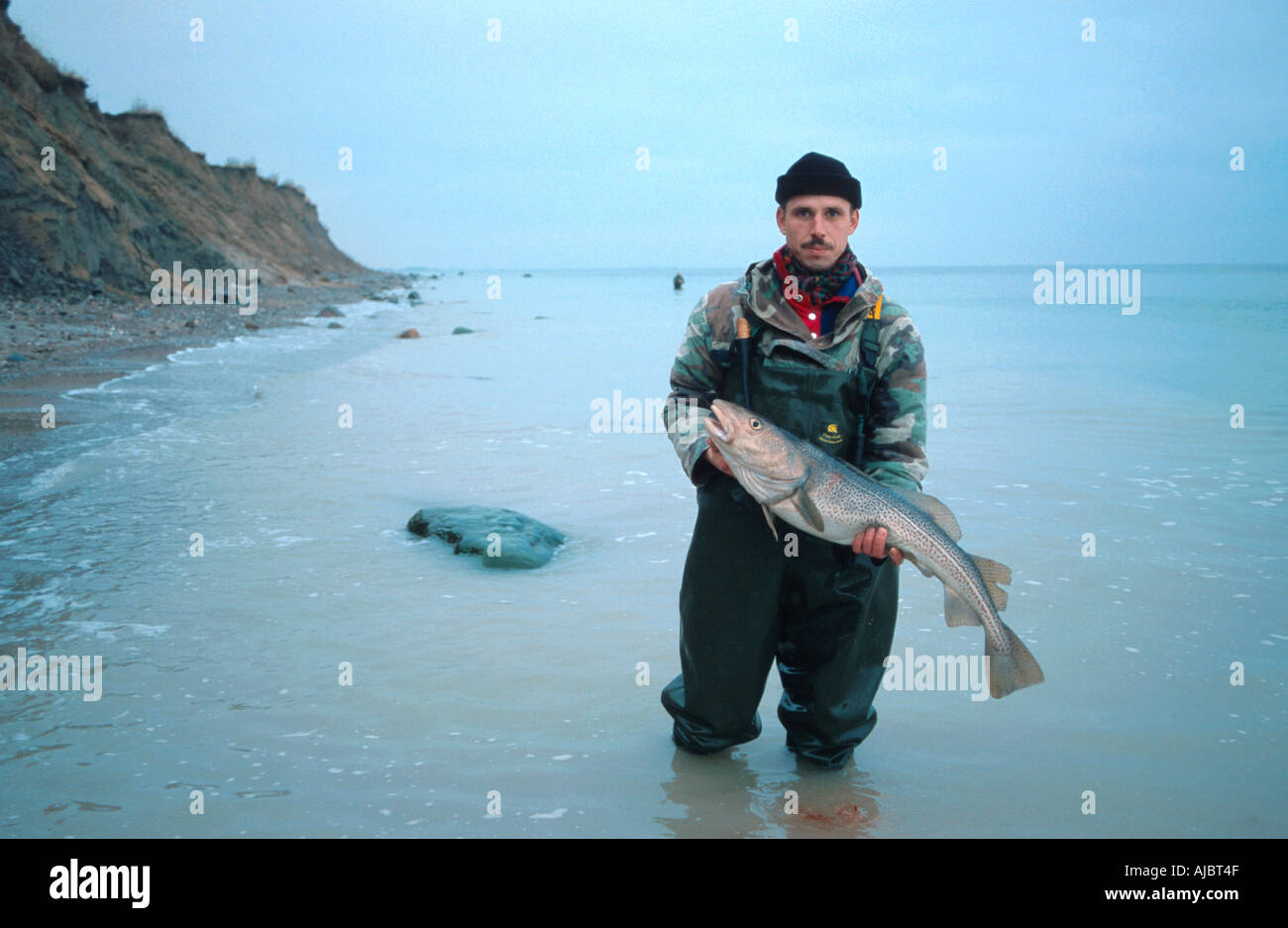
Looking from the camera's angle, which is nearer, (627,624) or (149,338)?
(627,624)

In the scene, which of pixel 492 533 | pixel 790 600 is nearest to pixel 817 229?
pixel 790 600

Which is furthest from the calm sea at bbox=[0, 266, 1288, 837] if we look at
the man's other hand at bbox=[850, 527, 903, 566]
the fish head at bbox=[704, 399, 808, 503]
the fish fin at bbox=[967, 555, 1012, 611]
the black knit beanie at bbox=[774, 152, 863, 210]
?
the black knit beanie at bbox=[774, 152, 863, 210]

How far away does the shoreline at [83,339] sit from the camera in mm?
11398

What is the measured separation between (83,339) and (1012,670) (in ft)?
58.5

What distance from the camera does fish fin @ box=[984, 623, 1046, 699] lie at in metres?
3.48

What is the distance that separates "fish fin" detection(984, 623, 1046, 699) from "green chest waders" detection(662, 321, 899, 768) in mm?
492

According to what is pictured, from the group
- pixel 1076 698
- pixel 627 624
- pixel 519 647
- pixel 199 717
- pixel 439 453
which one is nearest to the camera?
pixel 199 717

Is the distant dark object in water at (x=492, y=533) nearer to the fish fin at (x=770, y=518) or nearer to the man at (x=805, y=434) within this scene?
the man at (x=805, y=434)

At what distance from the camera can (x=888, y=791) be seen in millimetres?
3914

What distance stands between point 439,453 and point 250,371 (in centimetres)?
708

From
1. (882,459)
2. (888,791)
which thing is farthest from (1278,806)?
(882,459)

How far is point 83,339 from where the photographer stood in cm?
1698

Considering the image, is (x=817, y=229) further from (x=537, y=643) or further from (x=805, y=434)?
(x=537, y=643)
